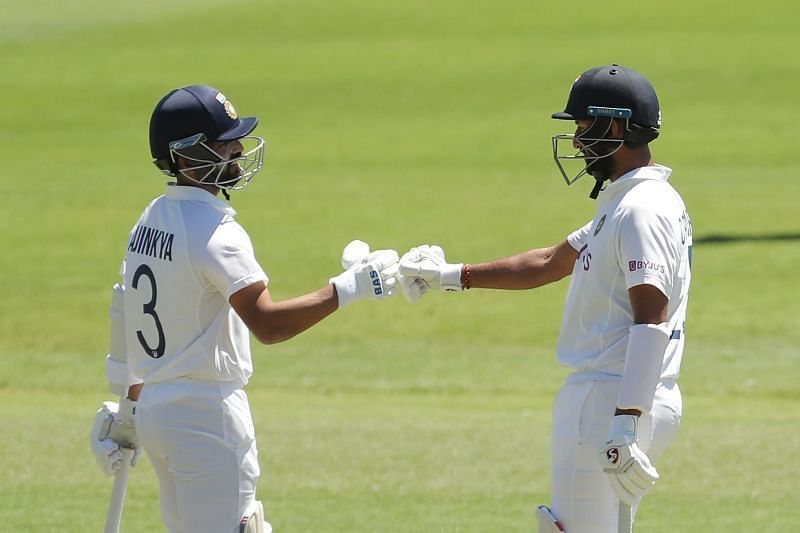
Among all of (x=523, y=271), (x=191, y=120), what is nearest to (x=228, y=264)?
(x=191, y=120)

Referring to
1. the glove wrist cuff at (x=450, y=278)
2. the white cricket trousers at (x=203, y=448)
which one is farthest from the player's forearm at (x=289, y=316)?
the glove wrist cuff at (x=450, y=278)

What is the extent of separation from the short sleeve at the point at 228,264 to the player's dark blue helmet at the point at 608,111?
1.45m

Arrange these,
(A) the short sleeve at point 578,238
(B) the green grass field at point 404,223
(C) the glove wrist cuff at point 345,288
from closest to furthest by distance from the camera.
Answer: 1. (C) the glove wrist cuff at point 345,288
2. (A) the short sleeve at point 578,238
3. (B) the green grass field at point 404,223

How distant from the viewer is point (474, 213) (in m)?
27.1

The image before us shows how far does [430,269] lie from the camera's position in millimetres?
7281

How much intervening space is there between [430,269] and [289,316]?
1.53 metres

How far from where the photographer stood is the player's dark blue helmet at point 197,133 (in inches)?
240

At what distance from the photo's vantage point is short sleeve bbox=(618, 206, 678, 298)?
5750 millimetres

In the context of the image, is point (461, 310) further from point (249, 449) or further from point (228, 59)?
point (228, 59)

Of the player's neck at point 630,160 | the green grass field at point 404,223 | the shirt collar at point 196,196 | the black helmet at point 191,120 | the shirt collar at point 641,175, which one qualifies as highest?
the black helmet at point 191,120

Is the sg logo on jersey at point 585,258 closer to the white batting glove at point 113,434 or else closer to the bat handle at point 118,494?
the white batting glove at point 113,434

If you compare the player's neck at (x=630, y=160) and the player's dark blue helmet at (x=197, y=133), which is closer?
the player's dark blue helmet at (x=197, y=133)

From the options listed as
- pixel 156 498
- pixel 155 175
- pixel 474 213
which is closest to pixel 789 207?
pixel 474 213

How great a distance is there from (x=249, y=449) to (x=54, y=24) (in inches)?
1937
